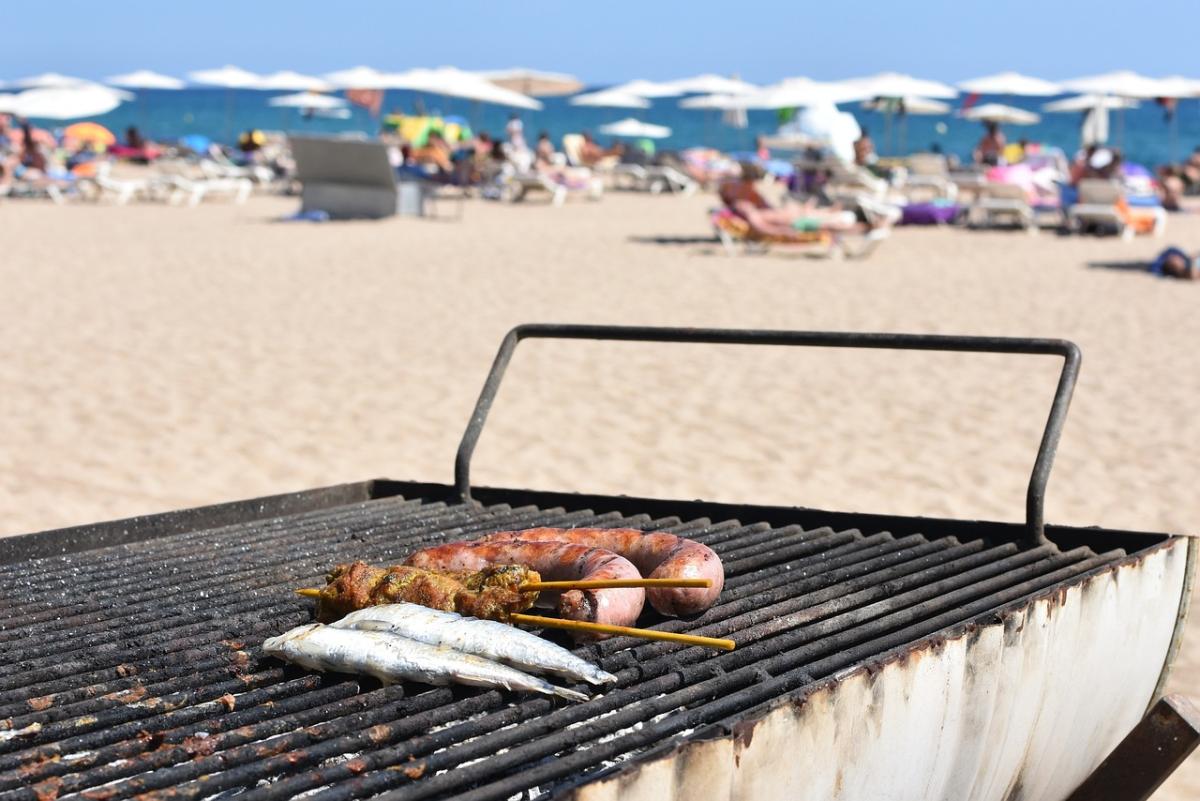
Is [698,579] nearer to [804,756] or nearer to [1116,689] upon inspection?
[804,756]

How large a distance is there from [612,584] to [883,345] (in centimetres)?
135

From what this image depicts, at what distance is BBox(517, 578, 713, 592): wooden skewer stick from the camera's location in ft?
8.20

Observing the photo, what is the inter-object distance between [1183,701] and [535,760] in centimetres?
142

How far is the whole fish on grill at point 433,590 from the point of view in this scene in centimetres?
255

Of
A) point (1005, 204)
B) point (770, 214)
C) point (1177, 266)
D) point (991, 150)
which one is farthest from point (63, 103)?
point (1177, 266)

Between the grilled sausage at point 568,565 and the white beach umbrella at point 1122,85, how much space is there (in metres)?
24.4

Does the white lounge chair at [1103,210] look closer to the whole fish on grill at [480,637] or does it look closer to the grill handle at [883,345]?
the grill handle at [883,345]

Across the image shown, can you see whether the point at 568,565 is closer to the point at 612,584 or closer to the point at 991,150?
the point at 612,584

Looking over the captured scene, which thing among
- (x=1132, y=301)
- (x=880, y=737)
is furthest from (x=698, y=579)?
(x=1132, y=301)

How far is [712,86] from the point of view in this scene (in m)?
35.6

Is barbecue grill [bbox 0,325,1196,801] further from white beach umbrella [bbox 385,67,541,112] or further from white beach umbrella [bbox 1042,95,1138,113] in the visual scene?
white beach umbrella [bbox 1042,95,1138,113]

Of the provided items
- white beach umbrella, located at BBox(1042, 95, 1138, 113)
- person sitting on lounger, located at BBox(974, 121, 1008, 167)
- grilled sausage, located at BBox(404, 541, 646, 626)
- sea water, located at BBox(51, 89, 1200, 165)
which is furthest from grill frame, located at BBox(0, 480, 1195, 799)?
sea water, located at BBox(51, 89, 1200, 165)

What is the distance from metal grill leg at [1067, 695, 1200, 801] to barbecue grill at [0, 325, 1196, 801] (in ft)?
0.36

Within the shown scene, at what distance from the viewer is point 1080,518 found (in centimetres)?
589
